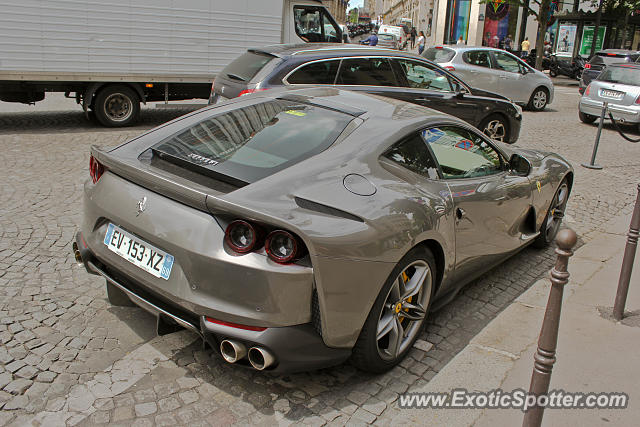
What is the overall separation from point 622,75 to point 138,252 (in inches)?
541

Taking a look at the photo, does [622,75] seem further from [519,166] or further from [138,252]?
[138,252]

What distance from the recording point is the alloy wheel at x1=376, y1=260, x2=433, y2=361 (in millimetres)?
3330

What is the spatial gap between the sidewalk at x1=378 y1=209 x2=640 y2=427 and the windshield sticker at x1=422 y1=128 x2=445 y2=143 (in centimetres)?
133

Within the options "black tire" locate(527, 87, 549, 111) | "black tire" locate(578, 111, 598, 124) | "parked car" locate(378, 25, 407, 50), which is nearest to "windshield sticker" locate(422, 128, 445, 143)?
"black tire" locate(578, 111, 598, 124)

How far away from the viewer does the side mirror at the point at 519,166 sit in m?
4.65

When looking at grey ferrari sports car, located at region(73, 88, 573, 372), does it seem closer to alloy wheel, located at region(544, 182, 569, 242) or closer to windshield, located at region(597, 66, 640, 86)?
alloy wheel, located at region(544, 182, 569, 242)

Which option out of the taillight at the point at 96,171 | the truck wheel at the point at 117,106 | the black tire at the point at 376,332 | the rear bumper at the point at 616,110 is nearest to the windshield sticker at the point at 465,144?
the black tire at the point at 376,332

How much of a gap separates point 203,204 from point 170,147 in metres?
0.83

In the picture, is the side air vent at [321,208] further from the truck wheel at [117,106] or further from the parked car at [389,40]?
the parked car at [389,40]

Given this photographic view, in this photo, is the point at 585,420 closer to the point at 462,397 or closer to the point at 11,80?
the point at 462,397

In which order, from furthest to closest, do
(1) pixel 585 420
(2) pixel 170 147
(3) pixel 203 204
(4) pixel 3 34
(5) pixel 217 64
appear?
(5) pixel 217 64, (4) pixel 3 34, (2) pixel 170 147, (1) pixel 585 420, (3) pixel 203 204

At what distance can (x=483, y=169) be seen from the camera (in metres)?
4.37

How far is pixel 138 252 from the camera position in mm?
3180

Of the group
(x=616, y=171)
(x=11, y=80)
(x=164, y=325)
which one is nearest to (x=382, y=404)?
(x=164, y=325)
